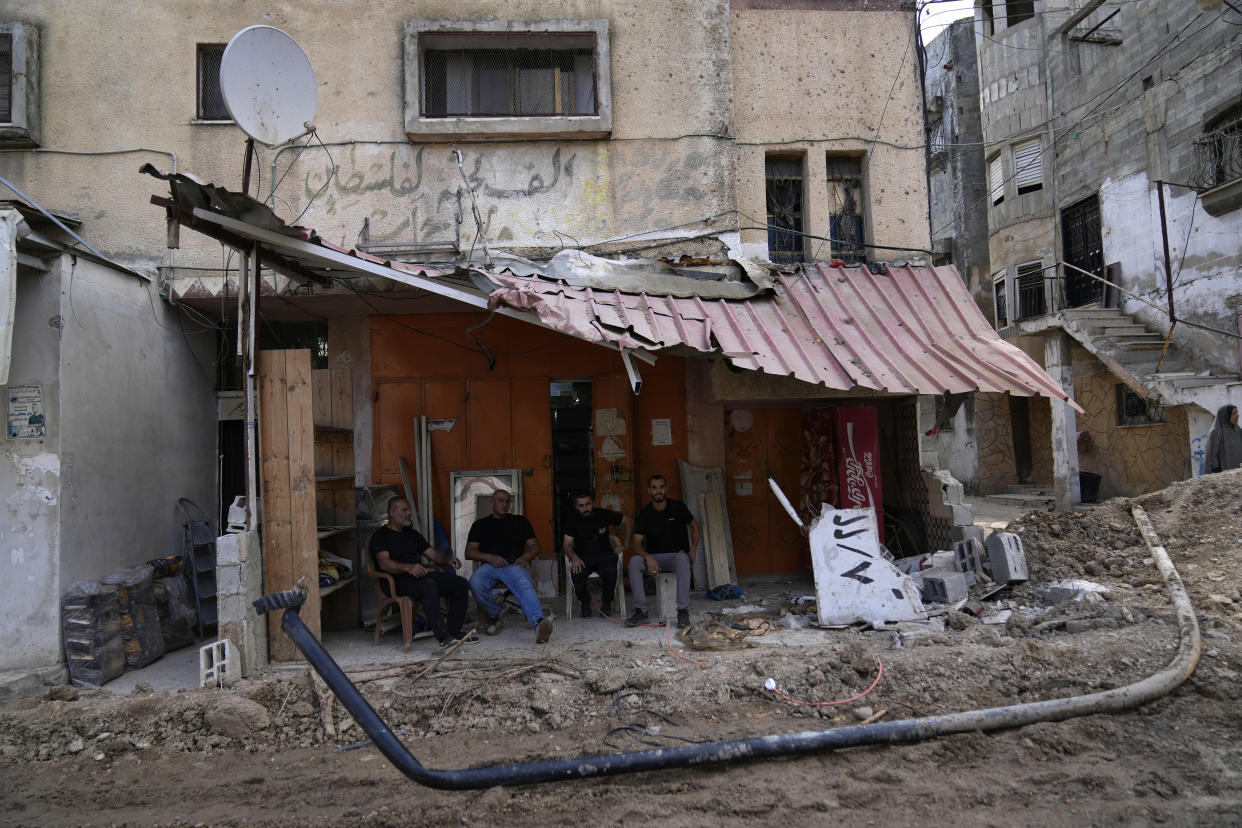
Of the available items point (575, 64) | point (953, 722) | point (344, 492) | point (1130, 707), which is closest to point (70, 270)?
point (344, 492)

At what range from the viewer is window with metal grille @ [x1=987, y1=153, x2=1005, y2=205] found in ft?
67.5

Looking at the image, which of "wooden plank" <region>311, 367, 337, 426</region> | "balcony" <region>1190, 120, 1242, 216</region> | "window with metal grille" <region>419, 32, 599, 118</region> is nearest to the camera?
"wooden plank" <region>311, 367, 337, 426</region>

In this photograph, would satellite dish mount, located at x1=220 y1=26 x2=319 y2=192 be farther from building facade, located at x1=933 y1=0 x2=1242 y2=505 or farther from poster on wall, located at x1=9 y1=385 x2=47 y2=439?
building facade, located at x1=933 y1=0 x2=1242 y2=505

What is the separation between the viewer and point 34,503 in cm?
566

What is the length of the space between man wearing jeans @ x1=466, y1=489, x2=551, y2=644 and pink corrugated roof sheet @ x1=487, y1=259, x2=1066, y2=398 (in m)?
2.17

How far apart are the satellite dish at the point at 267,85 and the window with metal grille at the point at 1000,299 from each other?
19.9 metres

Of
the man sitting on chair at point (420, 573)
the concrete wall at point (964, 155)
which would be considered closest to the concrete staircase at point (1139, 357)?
the concrete wall at point (964, 155)

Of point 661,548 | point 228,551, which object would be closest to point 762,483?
point 661,548

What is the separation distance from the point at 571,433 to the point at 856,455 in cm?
343

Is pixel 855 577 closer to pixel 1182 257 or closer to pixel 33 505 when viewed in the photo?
pixel 33 505

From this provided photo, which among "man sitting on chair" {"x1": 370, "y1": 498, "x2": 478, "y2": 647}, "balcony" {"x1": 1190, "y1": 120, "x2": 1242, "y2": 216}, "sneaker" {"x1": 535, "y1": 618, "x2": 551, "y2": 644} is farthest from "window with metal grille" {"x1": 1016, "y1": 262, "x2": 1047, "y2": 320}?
"man sitting on chair" {"x1": 370, "y1": 498, "x2": 478, "y2": 647}

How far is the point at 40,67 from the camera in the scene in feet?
25.6

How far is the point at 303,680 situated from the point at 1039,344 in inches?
707

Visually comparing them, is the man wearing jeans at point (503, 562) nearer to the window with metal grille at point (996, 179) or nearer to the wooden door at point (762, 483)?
the wooden door at point (762, 483)
